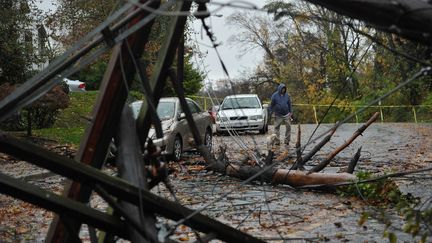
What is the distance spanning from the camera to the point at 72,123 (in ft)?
94.3

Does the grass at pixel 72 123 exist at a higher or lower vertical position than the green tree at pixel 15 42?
lower

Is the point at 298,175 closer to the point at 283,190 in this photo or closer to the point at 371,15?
the point at 283,190

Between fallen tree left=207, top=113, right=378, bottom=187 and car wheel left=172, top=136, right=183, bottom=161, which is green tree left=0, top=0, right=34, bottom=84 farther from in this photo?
fallen tree left=207, top=113, right=378, bottom=187

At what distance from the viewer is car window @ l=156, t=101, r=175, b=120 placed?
54.8ft

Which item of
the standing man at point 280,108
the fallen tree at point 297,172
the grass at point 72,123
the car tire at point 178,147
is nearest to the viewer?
the fallen tree at point 297,172

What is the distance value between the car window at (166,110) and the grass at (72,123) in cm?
204

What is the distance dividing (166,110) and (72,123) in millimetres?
12901

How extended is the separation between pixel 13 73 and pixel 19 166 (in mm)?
8748

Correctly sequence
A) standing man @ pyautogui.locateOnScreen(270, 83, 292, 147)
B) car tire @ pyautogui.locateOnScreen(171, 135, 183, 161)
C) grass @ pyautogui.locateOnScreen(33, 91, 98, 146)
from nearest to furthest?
car tire @ pyautogui.locateOnScreen(171, 135, 183, 161), standing man @ pyautogui.locateOnScreen(270, 83, 292, 147), grass @ pyautogui.locateOnScreen(33, 91, 98, 146)

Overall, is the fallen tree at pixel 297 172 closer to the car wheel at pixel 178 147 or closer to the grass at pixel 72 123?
the grass at pixel 72 123

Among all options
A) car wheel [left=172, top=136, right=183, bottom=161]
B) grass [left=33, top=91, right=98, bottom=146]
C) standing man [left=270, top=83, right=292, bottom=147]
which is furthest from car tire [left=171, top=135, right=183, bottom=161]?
standing man [left=270, top=83, right=292, bottom=147]

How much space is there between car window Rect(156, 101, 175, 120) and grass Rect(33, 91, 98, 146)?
2.04 meters

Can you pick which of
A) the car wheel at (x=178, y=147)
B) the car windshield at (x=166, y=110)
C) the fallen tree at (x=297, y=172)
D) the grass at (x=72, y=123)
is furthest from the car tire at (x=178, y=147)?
the fallen tree at (x=297, y=172)

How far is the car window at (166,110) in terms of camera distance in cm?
1670
